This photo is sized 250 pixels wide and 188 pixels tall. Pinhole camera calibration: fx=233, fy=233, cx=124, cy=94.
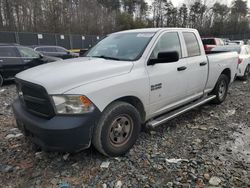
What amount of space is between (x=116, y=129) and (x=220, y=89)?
3751 mm

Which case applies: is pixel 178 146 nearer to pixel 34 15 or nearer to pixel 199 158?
pixel 199 158

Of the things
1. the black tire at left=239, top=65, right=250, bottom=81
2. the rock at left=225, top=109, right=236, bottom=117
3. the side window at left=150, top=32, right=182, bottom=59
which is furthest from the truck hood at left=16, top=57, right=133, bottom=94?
the black tire at left=239, top=65, right=250, bottom=81

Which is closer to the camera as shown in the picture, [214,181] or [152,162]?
[214,181]

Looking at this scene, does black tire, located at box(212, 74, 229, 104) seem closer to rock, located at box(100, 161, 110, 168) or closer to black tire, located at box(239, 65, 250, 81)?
rock, located at box(100, 161, 110, 168)

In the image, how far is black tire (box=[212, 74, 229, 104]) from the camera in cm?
574

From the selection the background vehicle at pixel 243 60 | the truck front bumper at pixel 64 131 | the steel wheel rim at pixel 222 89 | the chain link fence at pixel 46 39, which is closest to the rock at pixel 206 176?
the truck front bumper at pixel 64 131

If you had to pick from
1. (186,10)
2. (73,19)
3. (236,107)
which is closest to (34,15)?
(73,19)

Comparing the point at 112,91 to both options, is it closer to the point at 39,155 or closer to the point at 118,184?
the point at 118,184

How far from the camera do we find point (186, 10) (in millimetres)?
63938

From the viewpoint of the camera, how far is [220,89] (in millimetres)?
5988

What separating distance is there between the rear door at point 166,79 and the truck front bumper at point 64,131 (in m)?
1.16

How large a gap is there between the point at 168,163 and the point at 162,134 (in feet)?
3.22

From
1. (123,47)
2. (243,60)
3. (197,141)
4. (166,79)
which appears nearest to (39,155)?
(123,47)

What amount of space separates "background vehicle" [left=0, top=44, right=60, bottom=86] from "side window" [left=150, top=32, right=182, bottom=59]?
22.2ft
